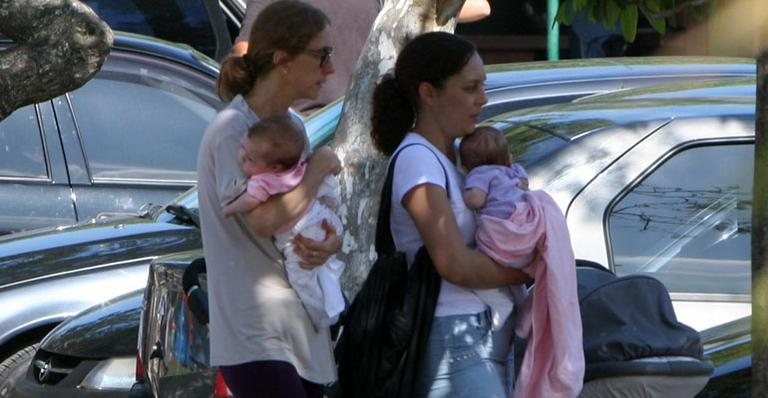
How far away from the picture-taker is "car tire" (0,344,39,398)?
6316 millimetres

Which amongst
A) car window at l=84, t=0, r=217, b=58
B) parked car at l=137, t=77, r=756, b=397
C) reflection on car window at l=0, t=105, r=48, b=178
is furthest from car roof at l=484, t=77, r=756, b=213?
car window at l=84, t=0, r=217, b=58

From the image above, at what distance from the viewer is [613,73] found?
619 centimetres

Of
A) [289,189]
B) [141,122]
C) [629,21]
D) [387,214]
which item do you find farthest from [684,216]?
[141,122]

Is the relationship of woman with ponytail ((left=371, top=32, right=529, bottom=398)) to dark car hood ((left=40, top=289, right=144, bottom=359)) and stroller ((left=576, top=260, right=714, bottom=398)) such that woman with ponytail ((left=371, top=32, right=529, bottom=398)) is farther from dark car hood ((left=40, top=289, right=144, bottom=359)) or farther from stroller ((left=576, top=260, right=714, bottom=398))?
dark car hood ((left=40, top=289, right=144, bottom=359))

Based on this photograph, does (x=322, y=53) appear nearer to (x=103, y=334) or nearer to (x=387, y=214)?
(x=387, y=214)

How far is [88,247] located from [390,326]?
3.11m

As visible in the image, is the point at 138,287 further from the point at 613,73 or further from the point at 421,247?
the point at 421,247

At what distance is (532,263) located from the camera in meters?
3.95

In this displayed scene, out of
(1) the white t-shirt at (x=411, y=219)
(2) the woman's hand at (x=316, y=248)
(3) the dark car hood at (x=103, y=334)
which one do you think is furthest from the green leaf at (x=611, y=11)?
(3) the dark car hood at (x=103, y=334)

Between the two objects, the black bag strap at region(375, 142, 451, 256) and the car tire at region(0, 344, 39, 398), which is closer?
the black bag strap at region(375, 142, 451, 256)

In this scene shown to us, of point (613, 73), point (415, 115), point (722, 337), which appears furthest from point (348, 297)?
point (613, 73)

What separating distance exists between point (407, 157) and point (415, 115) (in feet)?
0.82

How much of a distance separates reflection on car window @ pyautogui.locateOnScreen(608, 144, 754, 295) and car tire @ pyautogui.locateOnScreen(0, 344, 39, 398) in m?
2.79

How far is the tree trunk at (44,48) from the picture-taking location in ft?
11.6
